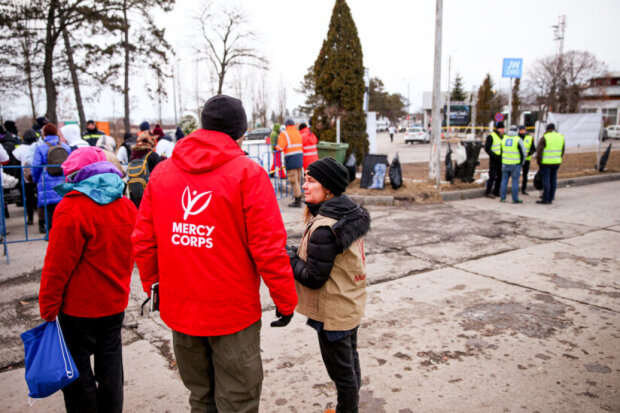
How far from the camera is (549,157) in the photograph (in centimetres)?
995

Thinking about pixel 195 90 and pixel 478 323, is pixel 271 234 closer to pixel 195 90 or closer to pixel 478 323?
pixel 478 323

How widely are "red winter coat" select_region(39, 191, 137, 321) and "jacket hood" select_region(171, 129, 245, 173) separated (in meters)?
0.77

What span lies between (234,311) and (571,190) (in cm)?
1370

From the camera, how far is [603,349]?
3.56 metres

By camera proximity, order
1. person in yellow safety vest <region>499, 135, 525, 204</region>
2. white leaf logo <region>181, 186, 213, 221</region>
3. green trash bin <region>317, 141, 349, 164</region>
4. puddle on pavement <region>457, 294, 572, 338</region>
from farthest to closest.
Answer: green trash bin <region>317, 141, 349, 164</region> < person in yellow safety vest <region>499, 135, 525, 204</region> < puddle on pavement <region>457, 294, 572, 338</region> < white leaf logo <region>181, 186, 213, 221</region>

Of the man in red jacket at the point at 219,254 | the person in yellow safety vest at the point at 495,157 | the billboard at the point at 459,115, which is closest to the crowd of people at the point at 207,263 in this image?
the man in red jacket at the point at 219,254

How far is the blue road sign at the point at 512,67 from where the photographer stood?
1267 cm

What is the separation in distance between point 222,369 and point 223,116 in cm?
121

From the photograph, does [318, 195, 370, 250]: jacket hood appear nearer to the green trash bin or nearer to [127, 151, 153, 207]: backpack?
[127, 151, 153, 207]: backpack

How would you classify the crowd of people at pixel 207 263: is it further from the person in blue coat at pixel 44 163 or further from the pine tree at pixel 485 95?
the pine tree at pixel 485 95

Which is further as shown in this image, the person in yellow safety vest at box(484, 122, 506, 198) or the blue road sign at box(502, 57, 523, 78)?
the blue road sign at box(502, 57, 523, 78)

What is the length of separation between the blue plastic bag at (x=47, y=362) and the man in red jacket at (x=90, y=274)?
0.10 meters

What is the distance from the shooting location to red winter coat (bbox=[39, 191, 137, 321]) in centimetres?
229

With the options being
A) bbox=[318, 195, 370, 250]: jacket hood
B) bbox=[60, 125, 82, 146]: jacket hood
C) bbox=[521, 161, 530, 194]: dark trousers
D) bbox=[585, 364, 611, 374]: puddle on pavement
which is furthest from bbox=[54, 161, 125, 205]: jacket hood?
bbox=[521, 161, 530, 194]: dark trousers
